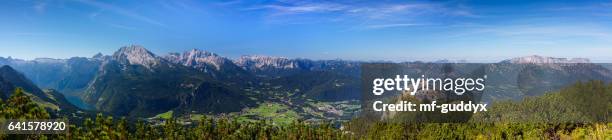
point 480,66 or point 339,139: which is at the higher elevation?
point 480,66

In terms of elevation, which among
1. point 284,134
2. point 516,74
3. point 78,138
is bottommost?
point 284,134

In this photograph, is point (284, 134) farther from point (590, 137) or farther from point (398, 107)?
point (398, 107)

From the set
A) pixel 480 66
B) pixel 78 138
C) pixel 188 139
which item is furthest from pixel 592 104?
pixel 188 139

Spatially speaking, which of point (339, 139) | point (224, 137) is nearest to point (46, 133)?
point (224, 137)

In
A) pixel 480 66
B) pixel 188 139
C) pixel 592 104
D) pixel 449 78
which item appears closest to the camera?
pixel 449 78

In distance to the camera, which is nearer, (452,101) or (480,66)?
(452,101)

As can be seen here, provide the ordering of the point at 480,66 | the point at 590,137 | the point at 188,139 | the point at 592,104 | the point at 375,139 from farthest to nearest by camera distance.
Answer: the point at 188,139 < the point at 375,139 < the point at 592,104 < the point at 590,137 < the point at 480,66

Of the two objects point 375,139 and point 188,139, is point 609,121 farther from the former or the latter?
point 188,139
